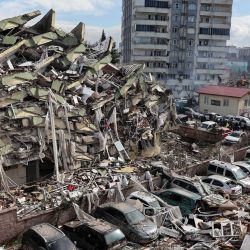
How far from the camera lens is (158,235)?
1728 centimetres

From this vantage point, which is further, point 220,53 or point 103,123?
point 220,53

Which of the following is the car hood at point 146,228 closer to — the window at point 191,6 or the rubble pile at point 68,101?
the rubble pile at point 68,101

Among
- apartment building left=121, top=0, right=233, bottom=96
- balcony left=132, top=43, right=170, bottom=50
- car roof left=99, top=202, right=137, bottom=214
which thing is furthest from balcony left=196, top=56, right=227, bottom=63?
car roof left=99, top=202, right=137, bottom=214

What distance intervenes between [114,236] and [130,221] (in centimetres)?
160

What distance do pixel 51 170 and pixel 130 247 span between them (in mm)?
10850

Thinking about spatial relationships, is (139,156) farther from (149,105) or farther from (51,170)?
(51,170)

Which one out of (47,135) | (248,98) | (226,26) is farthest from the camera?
(226,26)

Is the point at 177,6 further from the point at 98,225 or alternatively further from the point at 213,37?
the point at 98,225

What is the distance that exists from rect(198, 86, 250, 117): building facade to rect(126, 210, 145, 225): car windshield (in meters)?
33.9

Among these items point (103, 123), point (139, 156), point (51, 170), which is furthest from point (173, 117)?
point (51, 170)

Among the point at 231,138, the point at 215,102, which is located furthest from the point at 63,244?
the point at 215,102

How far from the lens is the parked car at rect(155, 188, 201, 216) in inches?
771

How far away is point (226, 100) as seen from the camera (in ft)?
162

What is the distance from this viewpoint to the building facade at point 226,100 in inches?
1909
